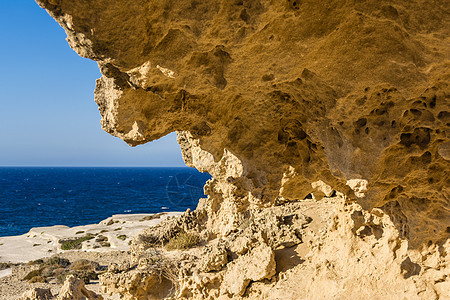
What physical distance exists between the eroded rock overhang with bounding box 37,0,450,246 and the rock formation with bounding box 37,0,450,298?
0.01 meters

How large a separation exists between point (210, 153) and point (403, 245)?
11.3 ft

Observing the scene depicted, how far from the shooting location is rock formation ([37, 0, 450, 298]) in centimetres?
263

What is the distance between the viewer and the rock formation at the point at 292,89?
263 centimetres

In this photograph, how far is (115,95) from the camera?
142 inches

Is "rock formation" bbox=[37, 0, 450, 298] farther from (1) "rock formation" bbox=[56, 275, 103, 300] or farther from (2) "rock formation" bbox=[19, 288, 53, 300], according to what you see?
(2) "rock formation" bbox=[19, 288, 53, 300]

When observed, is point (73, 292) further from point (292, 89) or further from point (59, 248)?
point (59, 248)

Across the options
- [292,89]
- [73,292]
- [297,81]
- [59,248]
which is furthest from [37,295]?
[59,248]

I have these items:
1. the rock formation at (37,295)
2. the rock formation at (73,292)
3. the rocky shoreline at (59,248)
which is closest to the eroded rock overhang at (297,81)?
the rock formation at (73,292)

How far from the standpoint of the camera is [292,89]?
4301mm

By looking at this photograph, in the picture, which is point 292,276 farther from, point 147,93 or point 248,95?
point 147,93

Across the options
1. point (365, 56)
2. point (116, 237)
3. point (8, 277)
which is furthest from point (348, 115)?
point (116, 237)

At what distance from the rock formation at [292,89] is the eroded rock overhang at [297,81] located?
0.04 ft

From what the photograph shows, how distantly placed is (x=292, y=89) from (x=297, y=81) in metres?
0.19

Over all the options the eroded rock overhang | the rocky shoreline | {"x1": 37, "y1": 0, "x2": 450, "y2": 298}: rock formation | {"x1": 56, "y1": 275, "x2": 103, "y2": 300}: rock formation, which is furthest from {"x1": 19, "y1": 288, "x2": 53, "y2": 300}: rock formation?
the rocky shoreline
